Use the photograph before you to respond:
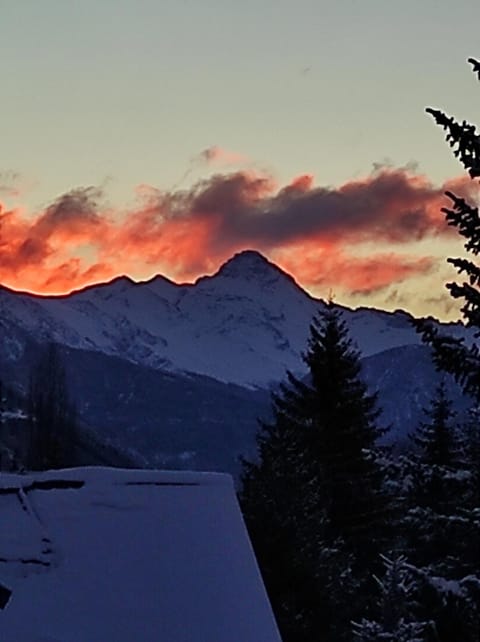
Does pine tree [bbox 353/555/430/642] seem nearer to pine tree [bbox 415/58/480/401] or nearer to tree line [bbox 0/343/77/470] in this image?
pine tree [bbox 415/58/480/401]

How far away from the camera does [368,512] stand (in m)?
30.0

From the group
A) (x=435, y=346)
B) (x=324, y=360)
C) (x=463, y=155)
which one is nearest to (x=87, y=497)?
(x=435, y=346)

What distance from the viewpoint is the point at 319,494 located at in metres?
28.5

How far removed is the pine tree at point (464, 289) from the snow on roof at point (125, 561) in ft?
14.5

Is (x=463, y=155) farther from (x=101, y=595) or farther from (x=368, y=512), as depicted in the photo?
(x=368, y=512)

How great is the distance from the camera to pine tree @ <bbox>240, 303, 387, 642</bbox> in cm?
2138

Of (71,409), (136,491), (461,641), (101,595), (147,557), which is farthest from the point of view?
(71,409)

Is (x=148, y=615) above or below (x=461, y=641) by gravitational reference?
below

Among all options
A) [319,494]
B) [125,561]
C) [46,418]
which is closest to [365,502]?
[319,494]

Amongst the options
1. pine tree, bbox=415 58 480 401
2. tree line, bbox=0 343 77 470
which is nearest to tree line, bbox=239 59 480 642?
pine tree, bbox=415 58 480 401

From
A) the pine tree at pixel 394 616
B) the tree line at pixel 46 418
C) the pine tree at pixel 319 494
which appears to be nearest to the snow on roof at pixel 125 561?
the pine tree at pixel 319 494

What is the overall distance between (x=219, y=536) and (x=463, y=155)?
658 centimetres

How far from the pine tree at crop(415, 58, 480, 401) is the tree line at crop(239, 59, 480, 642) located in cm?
1

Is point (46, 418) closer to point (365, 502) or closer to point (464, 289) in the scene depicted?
point (365, 502)
